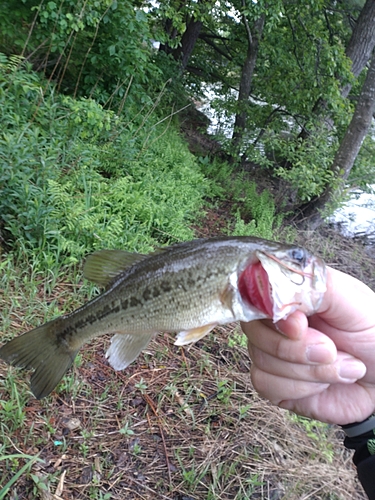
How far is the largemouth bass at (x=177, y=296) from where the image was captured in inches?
62.6

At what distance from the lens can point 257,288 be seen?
160cm

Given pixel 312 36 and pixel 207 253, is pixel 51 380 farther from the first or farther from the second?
pixel 312 36

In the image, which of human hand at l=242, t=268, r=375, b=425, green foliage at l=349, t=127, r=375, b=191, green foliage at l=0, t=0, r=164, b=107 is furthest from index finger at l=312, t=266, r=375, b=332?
green foliage at l=349, t=127, r=375, b=191

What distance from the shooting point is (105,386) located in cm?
315

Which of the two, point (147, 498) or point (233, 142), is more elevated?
point (233, 142)

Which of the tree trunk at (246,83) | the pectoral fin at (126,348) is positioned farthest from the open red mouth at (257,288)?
the tree trunk at (246,83)

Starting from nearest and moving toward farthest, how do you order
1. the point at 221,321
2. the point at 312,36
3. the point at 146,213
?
1. the point at 221,321
2. the point at 146,213
3. the point at 312,36

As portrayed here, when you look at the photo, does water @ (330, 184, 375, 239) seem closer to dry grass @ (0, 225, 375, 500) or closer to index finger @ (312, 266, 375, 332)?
dry grass @ (0, 225, 375, 500)

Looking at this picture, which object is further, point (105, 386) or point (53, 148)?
point (53, 148)

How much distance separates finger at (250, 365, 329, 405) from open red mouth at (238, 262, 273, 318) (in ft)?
1.55

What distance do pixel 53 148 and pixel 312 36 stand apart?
6.60 m

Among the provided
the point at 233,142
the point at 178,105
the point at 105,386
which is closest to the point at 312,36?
the point at 233,142

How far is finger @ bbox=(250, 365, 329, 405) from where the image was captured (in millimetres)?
1810

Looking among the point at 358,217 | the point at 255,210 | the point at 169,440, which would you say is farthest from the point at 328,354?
the point at 358,217
